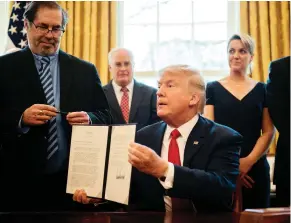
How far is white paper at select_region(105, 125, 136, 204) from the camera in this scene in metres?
1.84

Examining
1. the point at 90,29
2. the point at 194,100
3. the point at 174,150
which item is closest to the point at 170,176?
the point at 174,150

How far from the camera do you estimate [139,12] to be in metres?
5.82

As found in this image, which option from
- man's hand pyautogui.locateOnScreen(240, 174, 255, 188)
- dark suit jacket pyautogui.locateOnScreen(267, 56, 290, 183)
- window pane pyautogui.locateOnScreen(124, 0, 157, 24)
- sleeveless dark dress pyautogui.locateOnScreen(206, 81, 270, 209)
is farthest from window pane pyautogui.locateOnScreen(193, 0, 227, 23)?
dark suit jacket pyautogui.locateOnScreen(267, 56, 290, 183)

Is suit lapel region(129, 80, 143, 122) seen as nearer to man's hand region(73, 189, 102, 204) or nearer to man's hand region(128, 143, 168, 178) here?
man's hand region(73, 189, 102, 204)

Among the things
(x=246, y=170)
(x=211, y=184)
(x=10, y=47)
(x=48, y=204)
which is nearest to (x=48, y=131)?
(x=48, y=204)

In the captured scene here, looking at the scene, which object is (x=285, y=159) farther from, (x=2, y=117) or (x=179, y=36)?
(x=179, y=36)

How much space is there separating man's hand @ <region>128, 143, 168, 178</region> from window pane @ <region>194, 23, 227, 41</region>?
4.11 meters

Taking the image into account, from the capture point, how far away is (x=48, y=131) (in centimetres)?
250

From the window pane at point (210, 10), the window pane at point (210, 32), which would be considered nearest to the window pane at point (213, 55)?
the window pane at point (210, 32)

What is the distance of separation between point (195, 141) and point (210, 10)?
3.96 metres

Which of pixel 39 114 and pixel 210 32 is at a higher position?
pixel 210 32

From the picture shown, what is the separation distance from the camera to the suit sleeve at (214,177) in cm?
186

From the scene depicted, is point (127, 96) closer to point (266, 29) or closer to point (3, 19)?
point (266, 29)

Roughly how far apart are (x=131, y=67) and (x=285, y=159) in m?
1.72
